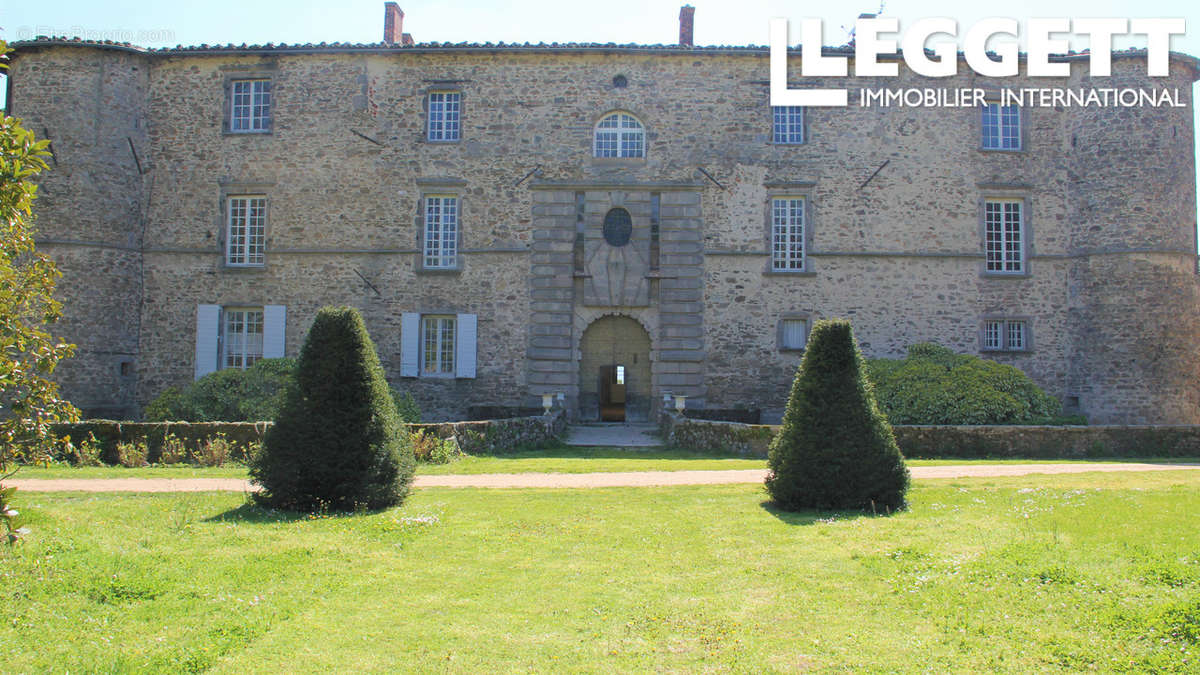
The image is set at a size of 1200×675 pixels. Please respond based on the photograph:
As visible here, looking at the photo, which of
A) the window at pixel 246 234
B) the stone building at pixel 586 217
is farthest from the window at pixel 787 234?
the window at pixel 246 234

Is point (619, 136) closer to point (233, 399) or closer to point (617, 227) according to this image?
point (617, 227)

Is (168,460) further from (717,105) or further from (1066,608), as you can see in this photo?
(717,105)

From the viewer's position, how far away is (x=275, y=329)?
21.7 meters

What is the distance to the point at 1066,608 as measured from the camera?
5.58m

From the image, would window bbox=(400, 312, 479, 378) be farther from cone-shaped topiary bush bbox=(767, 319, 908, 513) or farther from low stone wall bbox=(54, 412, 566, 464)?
cone-shaped topiary bush bbox=(767, 319, 908, 513)

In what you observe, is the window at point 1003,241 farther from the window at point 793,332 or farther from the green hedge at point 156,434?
the green hedge at point 156,434

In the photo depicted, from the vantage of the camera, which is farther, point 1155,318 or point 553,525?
point 1155,318

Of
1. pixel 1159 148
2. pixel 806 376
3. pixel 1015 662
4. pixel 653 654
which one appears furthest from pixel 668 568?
pixel 1159 148

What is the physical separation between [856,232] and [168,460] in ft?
53.4

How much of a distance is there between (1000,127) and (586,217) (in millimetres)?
10911

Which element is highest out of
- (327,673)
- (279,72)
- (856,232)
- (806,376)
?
(279,72)

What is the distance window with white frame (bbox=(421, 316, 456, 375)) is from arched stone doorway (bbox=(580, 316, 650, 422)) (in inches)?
131

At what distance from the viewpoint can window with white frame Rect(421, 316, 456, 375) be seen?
71.5 feet

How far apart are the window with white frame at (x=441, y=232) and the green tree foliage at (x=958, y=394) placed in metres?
10.7
